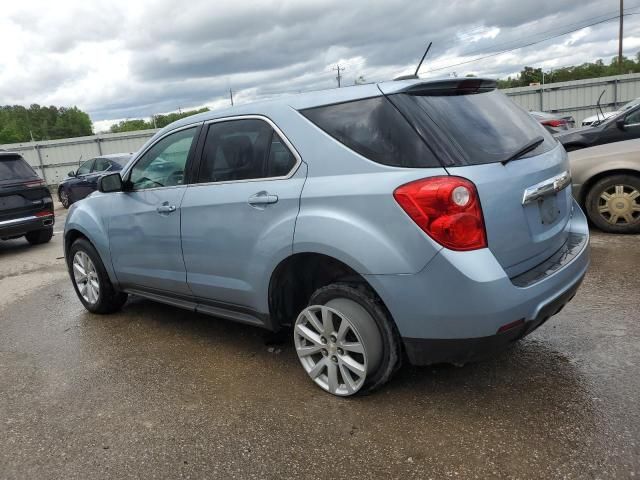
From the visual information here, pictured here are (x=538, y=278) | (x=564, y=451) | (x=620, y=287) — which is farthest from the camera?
(x=620, y=287)

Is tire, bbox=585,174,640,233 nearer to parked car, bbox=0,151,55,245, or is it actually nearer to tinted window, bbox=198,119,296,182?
tinted window, bbox=198,119,296,182

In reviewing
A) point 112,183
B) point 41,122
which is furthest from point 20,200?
point 41,122

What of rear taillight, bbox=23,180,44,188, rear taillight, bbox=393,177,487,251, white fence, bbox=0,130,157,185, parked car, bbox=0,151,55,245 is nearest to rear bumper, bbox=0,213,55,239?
parked car, bbox=0,151,55,245

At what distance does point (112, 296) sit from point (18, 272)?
11.5 ft

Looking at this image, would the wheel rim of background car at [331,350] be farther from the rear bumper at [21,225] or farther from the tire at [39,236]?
the tire at [39,236]

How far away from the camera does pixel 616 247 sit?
5660mm

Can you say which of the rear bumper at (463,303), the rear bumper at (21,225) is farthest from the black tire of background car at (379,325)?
the rear bumper at (21,225)

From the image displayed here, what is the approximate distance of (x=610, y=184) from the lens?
605 centimetres

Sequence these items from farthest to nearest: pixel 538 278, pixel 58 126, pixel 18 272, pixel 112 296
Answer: pixel 58 126 < pixel 18 272 < pixel 112 296 < pixel 538 278

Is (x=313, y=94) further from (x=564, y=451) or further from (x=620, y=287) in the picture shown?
(x=620, y=287)

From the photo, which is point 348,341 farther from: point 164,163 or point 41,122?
point 41,122

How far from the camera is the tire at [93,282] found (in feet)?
15.6

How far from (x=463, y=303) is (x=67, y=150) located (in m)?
27.3

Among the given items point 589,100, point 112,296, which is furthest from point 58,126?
point 112,296
